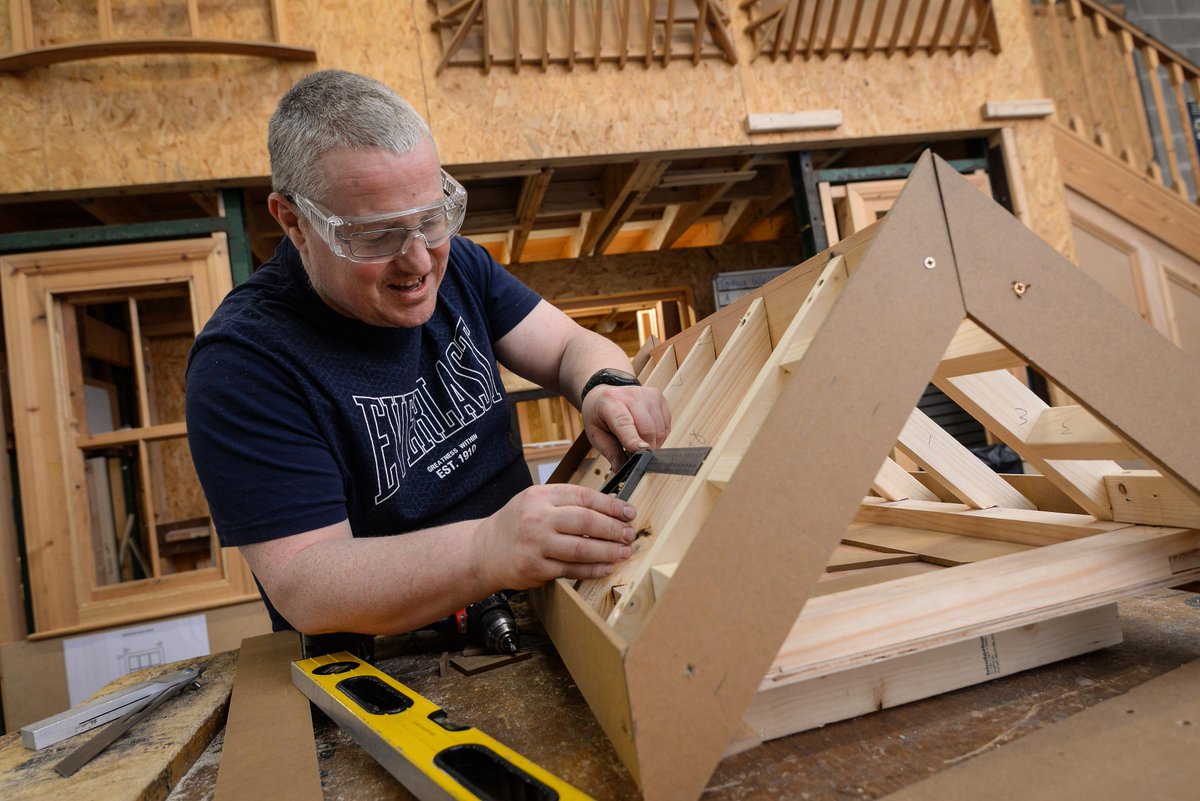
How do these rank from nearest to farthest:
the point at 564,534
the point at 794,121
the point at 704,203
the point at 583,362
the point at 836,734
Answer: the point at 836,734 → the point at 564,534 → the point at 583,362 → the point at 794,121 → the point at 704,203

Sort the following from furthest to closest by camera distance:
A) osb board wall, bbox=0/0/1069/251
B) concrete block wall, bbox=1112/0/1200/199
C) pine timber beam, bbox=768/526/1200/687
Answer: concrete block wall, bbox=1112/0/1200/199 → osb board wall, bbox=0/0/1069/251 → pine timber beam, bbox=768/526/1200/687

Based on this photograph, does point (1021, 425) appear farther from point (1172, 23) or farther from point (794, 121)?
point (1172, 23)

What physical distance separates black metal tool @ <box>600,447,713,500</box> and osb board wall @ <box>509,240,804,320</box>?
5561 mm

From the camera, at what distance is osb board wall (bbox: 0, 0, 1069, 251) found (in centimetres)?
346

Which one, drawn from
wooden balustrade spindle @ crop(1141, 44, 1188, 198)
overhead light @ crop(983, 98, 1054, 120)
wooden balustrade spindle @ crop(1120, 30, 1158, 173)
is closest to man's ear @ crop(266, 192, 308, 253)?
overhead light @ crop(983, 98, 1054, 120)

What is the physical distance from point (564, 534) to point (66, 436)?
3641 millimetres

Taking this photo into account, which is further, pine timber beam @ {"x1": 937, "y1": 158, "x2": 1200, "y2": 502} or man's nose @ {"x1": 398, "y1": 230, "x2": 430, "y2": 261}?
man's nose @ {"x1": 398, "y1": 230, "x2": 430, "y2": 261}

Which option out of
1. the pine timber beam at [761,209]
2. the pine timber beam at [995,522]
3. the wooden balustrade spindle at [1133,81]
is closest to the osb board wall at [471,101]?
the pine timber beam at [761,209]

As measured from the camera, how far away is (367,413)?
1.44 metres

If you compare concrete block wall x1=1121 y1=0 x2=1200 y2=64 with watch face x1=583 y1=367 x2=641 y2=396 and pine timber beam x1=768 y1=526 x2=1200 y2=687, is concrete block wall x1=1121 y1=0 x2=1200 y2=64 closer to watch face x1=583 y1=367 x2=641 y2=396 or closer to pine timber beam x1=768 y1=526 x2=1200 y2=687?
watch face x1=583 y1=367 x2=641 y2=396

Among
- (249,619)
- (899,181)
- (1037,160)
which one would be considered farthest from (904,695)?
(1037,160)

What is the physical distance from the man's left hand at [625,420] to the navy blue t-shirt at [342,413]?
377 mm

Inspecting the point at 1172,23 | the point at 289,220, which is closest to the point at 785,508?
the point at 289,220

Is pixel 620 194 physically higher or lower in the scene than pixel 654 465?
higher
